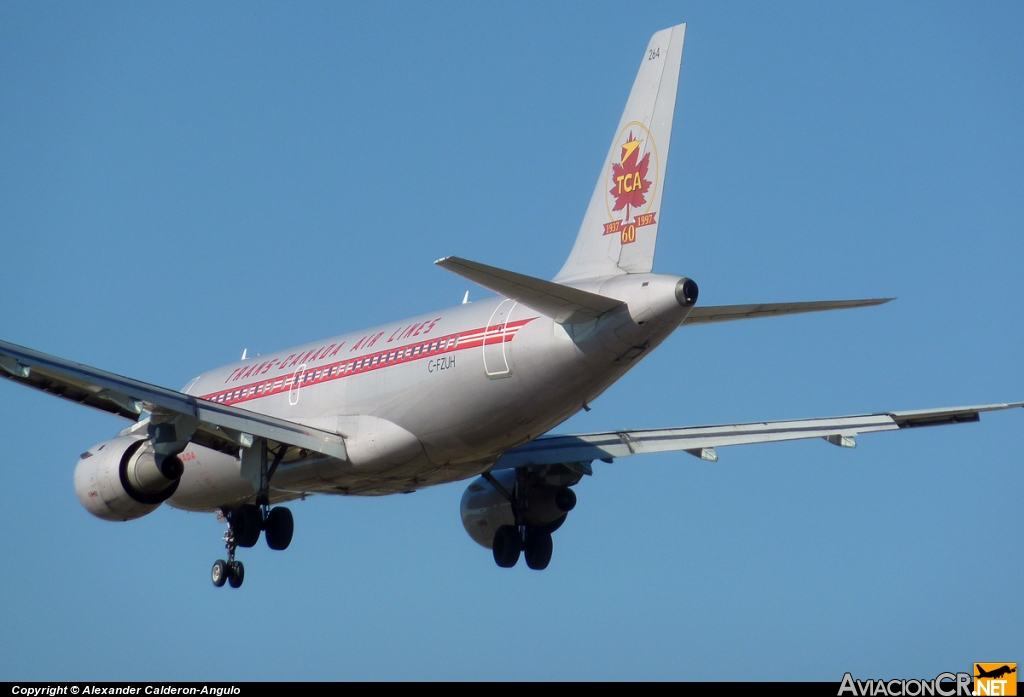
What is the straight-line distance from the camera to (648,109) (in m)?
28.0

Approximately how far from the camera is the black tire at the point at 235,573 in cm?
3309

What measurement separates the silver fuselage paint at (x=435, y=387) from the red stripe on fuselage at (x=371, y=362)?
0.10 ft

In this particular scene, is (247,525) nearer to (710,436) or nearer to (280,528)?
(280,528)

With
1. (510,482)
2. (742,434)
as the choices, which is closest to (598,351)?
(742,434)

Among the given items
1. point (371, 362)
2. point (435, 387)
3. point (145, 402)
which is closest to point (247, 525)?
point (145, 402)

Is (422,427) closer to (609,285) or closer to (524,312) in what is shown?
(524,312)

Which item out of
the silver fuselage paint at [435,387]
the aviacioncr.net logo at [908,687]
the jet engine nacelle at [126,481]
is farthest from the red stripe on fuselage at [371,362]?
the aviacioncr.net logo at [908,687]

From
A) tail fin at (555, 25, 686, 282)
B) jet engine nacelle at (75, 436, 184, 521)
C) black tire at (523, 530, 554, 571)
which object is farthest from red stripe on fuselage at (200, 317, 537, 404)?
black tire at (523, 530, 554, 571)

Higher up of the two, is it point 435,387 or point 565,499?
point 435,387

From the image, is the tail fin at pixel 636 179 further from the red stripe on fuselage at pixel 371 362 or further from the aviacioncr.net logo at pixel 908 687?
the aviacioncr.net logo at pixel 908 687

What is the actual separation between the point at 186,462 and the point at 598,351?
1281 centimetres

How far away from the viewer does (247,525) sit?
31.7 m

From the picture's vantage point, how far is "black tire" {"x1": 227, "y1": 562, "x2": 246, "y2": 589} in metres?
33.1

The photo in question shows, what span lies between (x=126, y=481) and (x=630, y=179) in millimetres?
12663
